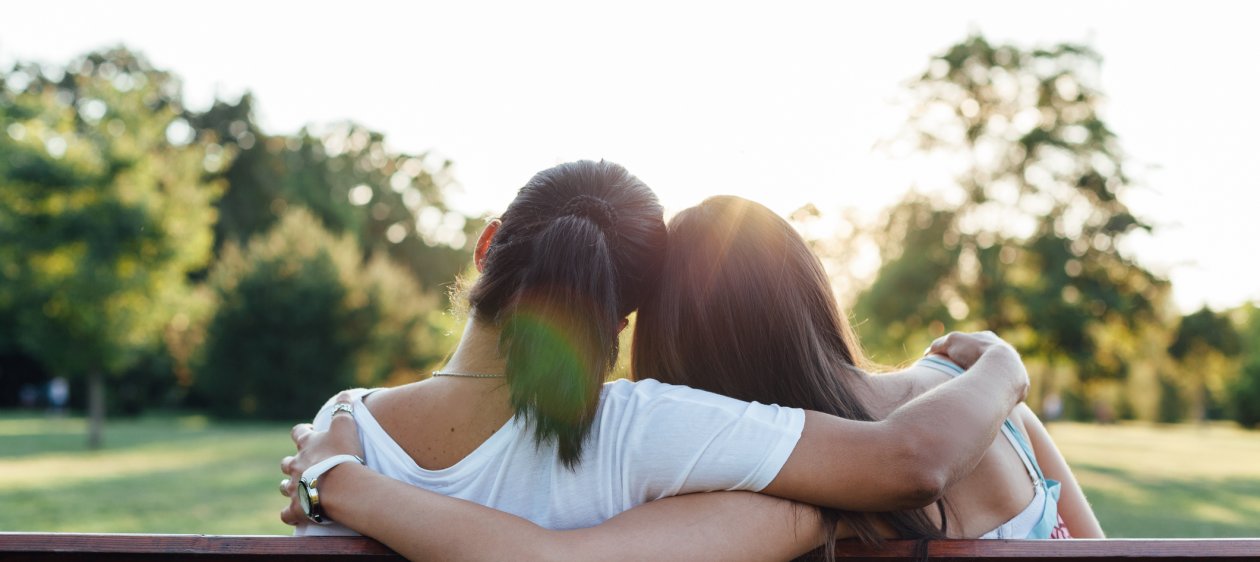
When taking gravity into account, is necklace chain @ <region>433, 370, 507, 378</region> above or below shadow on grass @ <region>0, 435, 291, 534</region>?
above

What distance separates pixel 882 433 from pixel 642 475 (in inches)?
17.7

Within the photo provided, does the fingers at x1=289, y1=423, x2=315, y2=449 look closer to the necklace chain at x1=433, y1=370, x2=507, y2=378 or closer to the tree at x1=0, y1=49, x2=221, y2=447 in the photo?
the necklace chain at x1=433, y1=370, x2=507, y2=378

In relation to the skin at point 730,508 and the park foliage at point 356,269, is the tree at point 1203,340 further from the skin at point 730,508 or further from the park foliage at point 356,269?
the skin at point 730,508

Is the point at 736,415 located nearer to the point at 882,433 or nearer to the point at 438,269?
the point at 882,433

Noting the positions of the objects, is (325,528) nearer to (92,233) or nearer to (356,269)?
(92,233)

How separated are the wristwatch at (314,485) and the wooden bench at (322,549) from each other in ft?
0.53

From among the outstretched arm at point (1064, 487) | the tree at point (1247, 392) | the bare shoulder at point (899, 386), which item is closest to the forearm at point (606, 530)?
the bare shoulder at point (899, 386)

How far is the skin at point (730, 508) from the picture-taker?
180 centimetres

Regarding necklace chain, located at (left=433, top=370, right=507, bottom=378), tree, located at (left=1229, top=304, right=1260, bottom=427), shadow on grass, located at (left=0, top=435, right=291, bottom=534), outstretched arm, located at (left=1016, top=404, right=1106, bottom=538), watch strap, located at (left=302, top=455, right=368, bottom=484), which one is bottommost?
tree, located at (left=1229, top=304, right=1260, bottom=427)

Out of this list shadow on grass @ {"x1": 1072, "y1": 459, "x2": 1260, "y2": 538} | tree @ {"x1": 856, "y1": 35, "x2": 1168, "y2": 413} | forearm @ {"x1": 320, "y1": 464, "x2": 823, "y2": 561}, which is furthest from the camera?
tree @ {"x1": 856, "y1": 35, "x2": 1168, "y2": 413}

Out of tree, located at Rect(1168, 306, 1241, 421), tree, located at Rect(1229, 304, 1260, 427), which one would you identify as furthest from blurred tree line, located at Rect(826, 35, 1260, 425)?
tree, located at Rect(1229, 304, 1260, 427)

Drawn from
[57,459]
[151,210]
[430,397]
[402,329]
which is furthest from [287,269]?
[430,397]

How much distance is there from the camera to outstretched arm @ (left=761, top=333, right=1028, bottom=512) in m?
1.85

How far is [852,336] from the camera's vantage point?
2.41 m
